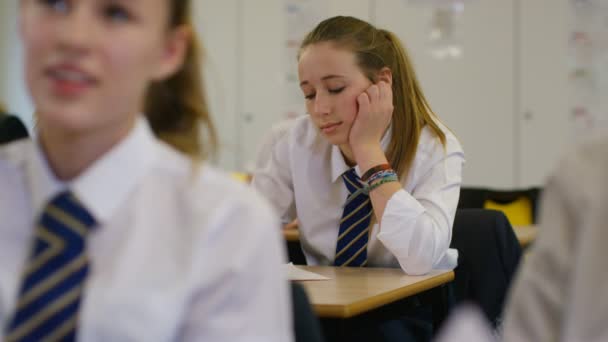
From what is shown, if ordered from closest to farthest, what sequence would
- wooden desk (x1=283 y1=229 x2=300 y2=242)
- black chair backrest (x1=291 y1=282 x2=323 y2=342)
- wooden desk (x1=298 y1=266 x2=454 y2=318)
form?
1. black chair backrest (x1=291 y1=282 x2=323 y2=342)
2. wooden desk (x1=298 y1=266 x2=454 y2=318)
3. wooden desk (x1=283 y1=229 x2=300 y2=242)

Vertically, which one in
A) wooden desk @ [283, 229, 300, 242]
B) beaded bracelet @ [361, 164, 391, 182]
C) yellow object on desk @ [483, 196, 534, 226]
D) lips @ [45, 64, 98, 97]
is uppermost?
lips @ [45, 64, 98, 97]

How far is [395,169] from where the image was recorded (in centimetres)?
243

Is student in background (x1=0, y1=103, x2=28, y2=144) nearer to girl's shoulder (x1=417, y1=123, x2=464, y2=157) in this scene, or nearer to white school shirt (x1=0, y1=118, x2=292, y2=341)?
white school shirt (x1=0, y1=118, x2=292, y2=341)

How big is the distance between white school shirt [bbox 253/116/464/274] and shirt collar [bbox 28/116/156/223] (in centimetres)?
114

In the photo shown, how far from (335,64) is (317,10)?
3686mm

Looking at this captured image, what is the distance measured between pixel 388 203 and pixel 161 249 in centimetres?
122

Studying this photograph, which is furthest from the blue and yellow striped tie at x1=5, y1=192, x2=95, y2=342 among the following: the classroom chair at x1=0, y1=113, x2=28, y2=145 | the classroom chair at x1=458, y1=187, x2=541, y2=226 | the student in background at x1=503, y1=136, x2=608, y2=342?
the classroom chair at x1=458, y1=187, x2=541, y2=226

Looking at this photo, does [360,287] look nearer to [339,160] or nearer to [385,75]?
[339,160]

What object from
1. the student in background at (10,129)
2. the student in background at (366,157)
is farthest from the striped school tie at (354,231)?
the student in background at (10,129)

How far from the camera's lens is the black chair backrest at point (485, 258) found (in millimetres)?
2260

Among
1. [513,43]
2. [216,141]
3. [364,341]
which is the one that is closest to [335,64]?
[364,341]

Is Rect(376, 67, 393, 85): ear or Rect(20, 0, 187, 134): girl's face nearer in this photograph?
Rect(20, 0, 187, 134): girl's face

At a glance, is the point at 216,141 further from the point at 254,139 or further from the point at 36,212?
the point at 254,139

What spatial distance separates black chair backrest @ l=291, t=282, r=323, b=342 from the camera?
1289mm
